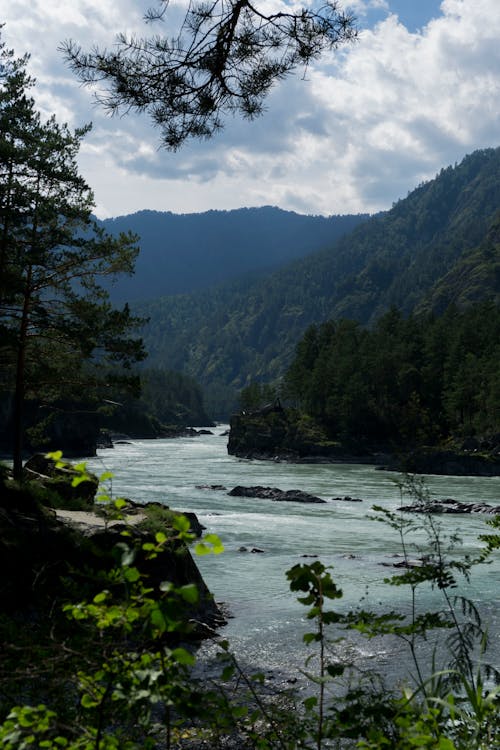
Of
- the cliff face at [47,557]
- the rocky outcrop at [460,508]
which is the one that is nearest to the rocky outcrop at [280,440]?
the rocky outcrop at [460,508]

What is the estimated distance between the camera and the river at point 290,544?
16.9 meters

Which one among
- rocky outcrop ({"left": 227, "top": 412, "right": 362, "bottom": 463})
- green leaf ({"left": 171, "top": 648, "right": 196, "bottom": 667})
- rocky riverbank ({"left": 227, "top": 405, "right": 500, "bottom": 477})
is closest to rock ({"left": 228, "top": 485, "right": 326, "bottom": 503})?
rocky riverbank ({"left": 227, "top": 405, "right": 500, "bottom": 477})

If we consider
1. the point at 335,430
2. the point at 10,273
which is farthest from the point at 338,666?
the point at 335,430

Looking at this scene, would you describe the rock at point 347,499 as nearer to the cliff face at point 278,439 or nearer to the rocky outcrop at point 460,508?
the rocky outcrop at point 460,508

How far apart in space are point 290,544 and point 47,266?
1653 cm

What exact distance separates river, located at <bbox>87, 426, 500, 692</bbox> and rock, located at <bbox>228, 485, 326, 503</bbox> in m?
1.30

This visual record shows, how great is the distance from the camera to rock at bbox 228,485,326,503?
158 ft

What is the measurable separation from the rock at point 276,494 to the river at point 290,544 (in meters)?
1.30

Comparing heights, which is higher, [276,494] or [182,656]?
[182,656]

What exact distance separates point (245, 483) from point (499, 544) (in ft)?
180

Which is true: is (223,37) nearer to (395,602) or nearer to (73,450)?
(395,602)

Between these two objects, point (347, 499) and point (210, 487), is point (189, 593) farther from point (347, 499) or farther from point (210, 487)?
point (210, 487)

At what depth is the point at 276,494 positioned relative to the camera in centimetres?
5016

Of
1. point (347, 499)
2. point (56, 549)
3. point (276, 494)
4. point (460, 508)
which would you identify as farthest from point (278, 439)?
point (56, 549)
